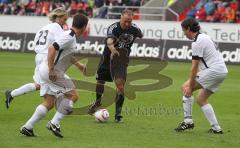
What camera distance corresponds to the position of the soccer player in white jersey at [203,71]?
1237 cm

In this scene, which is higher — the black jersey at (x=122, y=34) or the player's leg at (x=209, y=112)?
the black jersey at (x=122, y=34)

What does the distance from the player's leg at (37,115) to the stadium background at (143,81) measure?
0.16 m

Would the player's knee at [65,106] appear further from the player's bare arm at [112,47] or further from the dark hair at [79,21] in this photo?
the player's bare arm at [112,47]

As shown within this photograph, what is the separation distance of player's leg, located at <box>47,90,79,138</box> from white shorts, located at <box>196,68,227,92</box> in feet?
8.03

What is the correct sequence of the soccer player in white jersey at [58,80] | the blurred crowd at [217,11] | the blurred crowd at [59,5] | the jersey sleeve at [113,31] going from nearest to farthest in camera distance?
1. the soccer player in white jersey at [58,80]
2. the jersey sleeve at [113,31]
3. the blurred crowd at [217,11]
4. the blurred crowd at [59,5]

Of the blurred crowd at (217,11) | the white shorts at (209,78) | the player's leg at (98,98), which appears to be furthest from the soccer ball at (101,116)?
the blurred crowd at (217,11)

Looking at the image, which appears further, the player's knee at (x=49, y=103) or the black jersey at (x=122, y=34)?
the black jersey at (x=122, y=34)

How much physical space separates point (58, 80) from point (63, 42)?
2.23 ft

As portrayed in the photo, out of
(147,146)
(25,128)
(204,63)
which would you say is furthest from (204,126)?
(25,128)

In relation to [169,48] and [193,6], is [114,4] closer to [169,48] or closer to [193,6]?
[193,6]

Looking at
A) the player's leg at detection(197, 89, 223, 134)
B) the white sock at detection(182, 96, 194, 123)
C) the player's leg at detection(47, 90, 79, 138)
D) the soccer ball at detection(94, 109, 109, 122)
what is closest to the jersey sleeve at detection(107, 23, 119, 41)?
the soccer ball at detection(94, 109, 109, 122)

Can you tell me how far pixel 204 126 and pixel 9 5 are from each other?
3218 centimetres

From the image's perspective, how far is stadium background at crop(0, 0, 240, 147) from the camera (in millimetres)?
11766

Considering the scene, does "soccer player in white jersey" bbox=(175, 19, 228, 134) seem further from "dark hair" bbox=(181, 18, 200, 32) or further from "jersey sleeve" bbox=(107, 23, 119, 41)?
"jersey sleeve" bbox=(107, 23, 119, 41)
